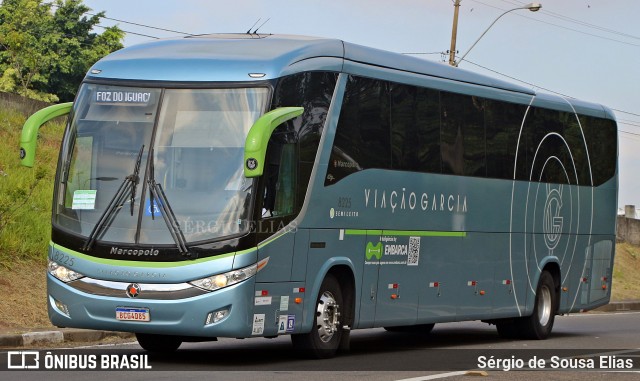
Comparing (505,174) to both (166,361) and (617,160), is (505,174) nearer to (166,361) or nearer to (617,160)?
(617,160)

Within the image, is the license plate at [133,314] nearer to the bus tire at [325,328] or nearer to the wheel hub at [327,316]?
the bus tire at [325,328]

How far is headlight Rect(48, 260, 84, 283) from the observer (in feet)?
44.8

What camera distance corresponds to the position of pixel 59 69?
2435 inches

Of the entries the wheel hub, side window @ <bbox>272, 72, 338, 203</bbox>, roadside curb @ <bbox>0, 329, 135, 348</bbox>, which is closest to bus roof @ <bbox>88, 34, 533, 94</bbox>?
side window @ <bbox>272, 72, 338, 203</bbox>

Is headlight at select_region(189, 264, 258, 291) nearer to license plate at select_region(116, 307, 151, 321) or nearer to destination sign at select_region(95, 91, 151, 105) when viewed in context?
license plate at select_region(116, 307, 151, 321)

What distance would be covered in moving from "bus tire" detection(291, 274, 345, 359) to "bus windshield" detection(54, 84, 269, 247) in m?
1.93

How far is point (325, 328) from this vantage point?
49.1 ft

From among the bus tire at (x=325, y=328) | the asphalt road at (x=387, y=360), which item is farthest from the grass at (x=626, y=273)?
the bus tire at (x=325, y=328)

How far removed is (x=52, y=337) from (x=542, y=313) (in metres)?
8.49

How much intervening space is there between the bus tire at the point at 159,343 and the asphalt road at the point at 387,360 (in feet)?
0.44

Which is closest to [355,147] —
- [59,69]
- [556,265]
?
[556,265]

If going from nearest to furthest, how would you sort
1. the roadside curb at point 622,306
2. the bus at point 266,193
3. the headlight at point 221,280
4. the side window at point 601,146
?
1. the headlight at point 221,280
2. the bus at point 266,193
3. the side window at point 601,146
4. the roadside curb at point 622,306

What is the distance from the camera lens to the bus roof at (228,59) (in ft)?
45.8

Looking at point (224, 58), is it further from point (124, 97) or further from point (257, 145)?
point (257, 145)
